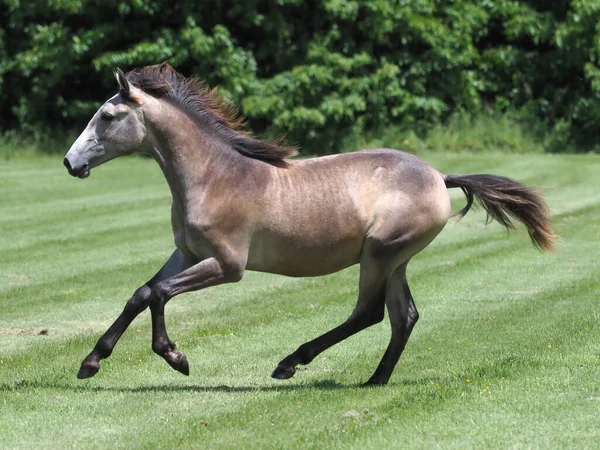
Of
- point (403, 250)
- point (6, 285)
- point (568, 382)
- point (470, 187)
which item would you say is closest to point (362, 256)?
point (403, 250)

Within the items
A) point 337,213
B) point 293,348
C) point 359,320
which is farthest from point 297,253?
point 293,348

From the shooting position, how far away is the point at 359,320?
862 cm

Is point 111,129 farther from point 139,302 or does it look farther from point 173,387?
point 173,387

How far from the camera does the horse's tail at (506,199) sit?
9.04 metres

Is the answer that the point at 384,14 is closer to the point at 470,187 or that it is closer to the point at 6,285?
the point at 6,285

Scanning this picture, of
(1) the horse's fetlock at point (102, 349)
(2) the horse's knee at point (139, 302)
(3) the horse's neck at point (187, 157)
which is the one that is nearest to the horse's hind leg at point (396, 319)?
(3) the horse's neck at point (187, 157)

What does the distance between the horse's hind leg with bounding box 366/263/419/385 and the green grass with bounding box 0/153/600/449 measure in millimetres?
126

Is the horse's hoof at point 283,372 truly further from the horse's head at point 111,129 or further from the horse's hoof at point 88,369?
the horse's head at point 111,129

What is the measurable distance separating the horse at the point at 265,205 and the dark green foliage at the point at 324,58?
55.6ft

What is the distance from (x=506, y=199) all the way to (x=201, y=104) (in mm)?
2299

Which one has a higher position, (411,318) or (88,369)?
(411,318)

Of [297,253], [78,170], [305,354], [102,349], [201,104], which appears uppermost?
[201,104]

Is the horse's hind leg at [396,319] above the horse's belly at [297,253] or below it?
below

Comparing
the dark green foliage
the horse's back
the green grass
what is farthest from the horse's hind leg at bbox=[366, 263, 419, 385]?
the dark green foliage
